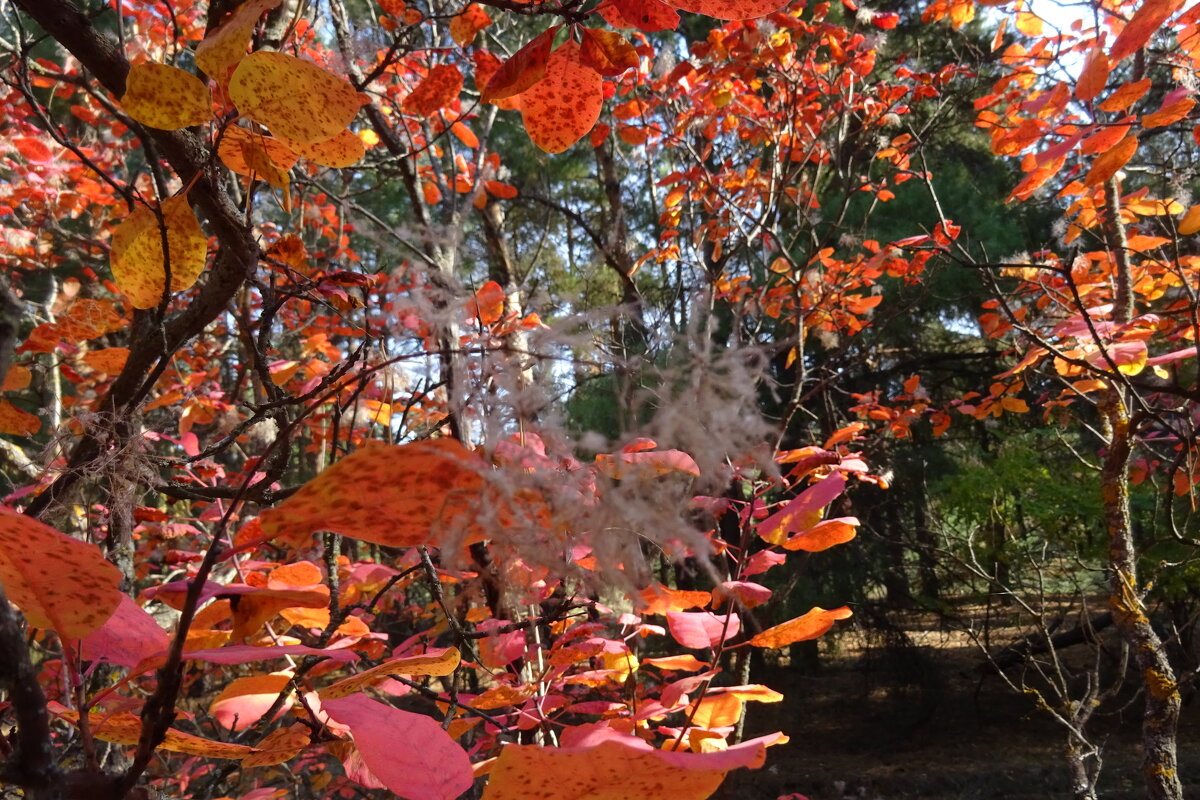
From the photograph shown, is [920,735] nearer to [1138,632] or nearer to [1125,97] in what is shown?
[1138,632]

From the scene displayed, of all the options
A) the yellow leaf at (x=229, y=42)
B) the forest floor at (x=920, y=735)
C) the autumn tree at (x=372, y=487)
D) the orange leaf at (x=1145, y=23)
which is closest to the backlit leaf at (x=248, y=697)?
the autumn tree at (x=372, y=487)

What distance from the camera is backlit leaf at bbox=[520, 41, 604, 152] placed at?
32.0 inches

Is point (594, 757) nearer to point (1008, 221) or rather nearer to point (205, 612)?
point (205, 612)

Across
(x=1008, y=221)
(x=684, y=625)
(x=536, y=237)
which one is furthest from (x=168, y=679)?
(x=1008, y=221)

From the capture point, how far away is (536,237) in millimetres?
4660

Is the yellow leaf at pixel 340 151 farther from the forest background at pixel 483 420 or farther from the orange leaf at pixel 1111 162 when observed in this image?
the orange leaf at pixel 1111 162

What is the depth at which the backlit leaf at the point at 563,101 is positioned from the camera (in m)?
0.81

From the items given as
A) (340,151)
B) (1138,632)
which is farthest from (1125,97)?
(1138,632)

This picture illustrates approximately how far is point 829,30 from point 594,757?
380 centimetres

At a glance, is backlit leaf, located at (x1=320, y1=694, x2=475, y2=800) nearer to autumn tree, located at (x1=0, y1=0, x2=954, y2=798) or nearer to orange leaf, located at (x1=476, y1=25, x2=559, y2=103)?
autumn tree, located at (x1=0, y1=0, x2=954, y2=798)

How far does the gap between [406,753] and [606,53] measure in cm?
70

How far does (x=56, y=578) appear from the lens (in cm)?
49

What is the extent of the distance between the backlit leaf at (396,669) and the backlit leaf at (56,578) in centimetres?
19

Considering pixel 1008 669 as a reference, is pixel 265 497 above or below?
above
